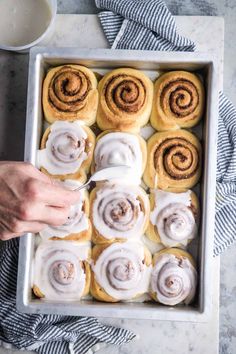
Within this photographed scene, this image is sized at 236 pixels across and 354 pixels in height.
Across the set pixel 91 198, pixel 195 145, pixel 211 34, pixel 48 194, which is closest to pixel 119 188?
pixel 91 198

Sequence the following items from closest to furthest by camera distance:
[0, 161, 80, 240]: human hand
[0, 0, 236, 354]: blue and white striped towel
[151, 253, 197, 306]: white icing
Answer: [0, 161, 80, 240]: human hand < [151, 253, 197, 306]: white icing < [0, 0, 236, 354]: blue and white striped towel

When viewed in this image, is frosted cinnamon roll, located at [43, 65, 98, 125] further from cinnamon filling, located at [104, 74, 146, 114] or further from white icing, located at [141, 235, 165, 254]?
white icing, located at [141, 235, 165, 254]

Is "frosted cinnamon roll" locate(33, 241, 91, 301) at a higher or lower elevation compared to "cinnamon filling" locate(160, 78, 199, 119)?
lower

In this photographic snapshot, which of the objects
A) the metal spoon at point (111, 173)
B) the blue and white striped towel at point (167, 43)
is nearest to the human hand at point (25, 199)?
the metal spoon at point (111, 173)

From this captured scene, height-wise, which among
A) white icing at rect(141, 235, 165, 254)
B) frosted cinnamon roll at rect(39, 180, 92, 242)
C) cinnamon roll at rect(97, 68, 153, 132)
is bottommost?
white icing at rect(141, 235, 165, 254)

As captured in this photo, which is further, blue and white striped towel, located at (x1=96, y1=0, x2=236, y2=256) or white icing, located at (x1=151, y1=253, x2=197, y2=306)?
blue and white striped towel, located at (x1=96, y1=0, x2=236, y2=256)

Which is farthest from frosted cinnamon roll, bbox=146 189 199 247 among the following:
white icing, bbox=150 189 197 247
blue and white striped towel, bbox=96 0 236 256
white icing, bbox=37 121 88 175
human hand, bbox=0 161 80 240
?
human hand, bbox=0 161 80 240
